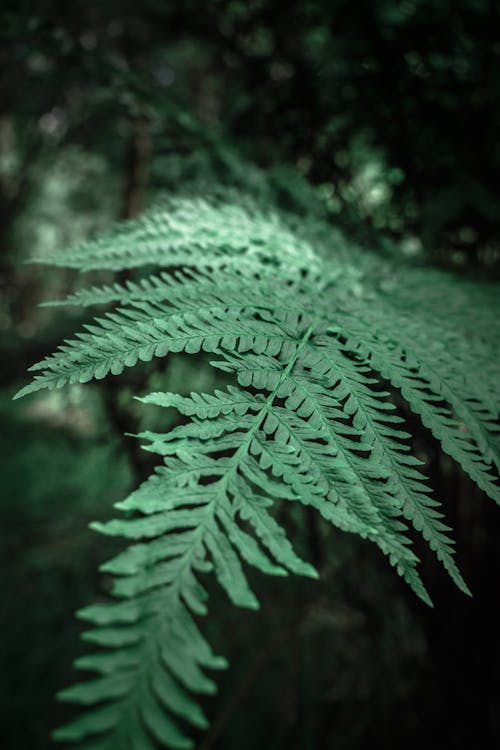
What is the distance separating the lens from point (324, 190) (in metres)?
1.50

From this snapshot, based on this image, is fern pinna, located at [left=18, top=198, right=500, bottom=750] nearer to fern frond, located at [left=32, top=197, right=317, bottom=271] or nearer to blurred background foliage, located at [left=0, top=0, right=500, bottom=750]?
fern frond, located at [left=32, top=197, right=317, bottom=271]

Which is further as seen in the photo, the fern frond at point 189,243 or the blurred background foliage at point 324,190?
the blurred background foliage at point 324,190

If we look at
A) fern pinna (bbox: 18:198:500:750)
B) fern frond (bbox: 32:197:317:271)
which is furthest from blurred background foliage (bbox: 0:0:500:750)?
fern pinna (bbox: 18:198:500:750)

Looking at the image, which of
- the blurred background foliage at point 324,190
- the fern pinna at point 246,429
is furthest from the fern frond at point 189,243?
the blurred background foliage at point 324,190

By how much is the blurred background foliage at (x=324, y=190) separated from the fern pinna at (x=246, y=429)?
312mm

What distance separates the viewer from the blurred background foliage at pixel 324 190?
121cm

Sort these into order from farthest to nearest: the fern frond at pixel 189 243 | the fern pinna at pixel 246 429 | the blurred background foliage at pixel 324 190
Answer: the blurred background foliage at pixel 324 190
the fern frond at pixel 189 243
the fern pinna at pixel 246 429

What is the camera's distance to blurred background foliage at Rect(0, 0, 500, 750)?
47.4 inches

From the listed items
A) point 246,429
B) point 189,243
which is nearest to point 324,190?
point 189,243

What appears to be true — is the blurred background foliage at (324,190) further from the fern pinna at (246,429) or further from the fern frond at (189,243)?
the fern pinna at (246,429)

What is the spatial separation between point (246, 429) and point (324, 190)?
1155mm

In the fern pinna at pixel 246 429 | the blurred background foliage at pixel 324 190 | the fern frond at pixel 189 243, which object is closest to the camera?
the fern pinna at pixel 246 429

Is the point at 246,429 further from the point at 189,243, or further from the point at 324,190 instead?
the point at 324,190

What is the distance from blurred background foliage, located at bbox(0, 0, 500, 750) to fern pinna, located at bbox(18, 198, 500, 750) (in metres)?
0.31
